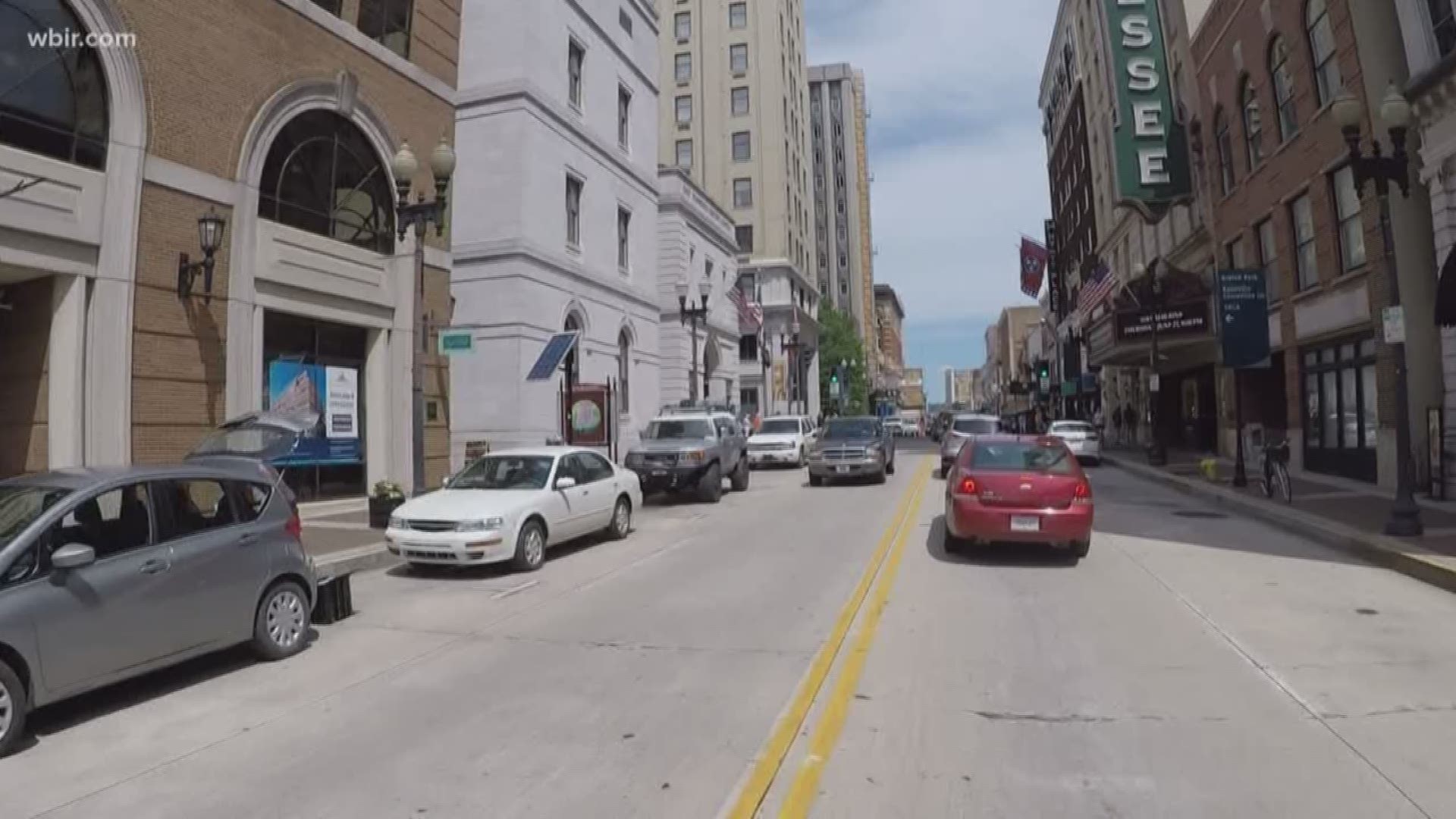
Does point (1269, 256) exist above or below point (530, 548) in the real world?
above

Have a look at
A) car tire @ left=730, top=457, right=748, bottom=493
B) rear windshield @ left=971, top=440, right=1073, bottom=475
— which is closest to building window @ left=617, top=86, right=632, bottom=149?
car tire @ left=730, top=457, right=748, bottom=493

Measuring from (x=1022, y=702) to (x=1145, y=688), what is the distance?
0.92 metres

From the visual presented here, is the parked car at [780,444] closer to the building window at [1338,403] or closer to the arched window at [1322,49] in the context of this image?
the building window at [1338,403]

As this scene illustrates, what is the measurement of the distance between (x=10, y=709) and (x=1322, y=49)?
904 inches

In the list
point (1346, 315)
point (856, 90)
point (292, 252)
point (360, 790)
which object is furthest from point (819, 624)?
point (856, 90)

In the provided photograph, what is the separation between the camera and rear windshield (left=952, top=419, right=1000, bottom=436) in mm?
24141

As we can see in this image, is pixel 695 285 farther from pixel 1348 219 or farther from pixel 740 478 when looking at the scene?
pixel 1348 219

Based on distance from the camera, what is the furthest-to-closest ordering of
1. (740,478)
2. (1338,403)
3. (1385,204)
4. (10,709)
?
1. (740,478)
2. (1338,403)
3. (1385,204)
4. (10,709)

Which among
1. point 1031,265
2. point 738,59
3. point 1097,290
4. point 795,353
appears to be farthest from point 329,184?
point 1031,265

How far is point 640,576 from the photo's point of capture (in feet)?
33.4

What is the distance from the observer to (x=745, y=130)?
63531 mm

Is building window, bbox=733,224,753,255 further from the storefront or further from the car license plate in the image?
the car license plate

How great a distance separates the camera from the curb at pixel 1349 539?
29.1 ft

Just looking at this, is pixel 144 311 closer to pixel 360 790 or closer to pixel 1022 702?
pixel 360 790
